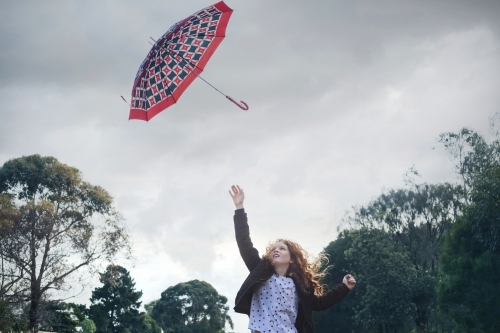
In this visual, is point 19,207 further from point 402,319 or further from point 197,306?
point 197,306

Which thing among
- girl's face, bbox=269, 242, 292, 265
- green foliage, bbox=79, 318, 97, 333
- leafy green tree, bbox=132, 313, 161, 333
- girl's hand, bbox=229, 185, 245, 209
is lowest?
girl's face, bbox=269, 242, 292, 265

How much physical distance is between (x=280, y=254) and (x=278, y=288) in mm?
345

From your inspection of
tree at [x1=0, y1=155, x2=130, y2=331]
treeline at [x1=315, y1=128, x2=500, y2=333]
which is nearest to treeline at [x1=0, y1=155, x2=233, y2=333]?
tree at [x1=0, y1=155, x2=130, y2=331]

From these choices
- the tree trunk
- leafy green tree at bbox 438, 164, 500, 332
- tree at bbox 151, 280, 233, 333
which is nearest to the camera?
leafy green tree at bbox 438, 164, 500, 332

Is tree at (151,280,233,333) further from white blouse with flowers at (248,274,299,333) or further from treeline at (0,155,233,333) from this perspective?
white blouse with flowers at (248,274,299,333)

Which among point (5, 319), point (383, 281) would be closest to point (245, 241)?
point (5, 319)

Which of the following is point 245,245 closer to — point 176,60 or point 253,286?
point 253,286

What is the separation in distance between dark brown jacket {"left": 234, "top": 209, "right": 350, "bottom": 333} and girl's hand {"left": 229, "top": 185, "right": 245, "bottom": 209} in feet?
0.28

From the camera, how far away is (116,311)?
52.8 metres

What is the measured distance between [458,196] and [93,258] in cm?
2447

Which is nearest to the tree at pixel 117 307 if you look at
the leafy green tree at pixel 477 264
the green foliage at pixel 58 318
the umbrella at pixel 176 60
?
the green foliage at pixel 58 318

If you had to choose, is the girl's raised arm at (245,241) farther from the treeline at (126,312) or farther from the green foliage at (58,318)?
the green foliage at (58,318)

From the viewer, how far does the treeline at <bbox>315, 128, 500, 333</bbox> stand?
77.1 feet

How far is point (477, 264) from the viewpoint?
78.3 feet
